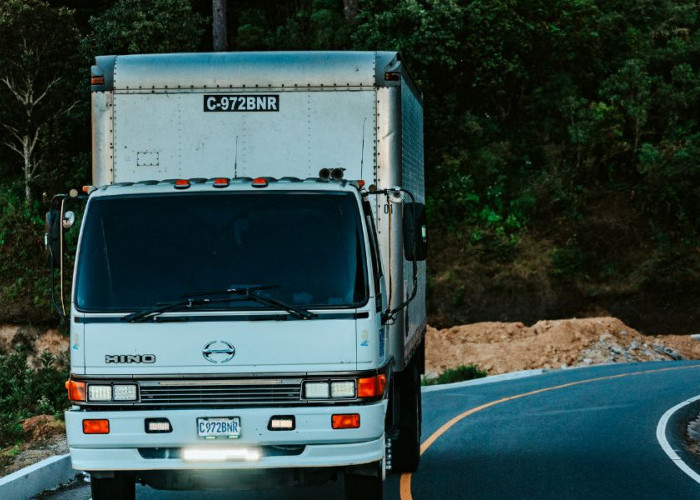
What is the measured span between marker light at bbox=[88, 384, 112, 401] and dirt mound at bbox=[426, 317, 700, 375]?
25.8 meters

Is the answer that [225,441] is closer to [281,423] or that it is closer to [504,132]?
[281,423]

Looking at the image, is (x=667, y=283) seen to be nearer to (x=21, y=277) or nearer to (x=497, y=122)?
(x=497, y=122)

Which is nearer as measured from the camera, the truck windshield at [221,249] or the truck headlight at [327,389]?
the truck headlight at [327,389]

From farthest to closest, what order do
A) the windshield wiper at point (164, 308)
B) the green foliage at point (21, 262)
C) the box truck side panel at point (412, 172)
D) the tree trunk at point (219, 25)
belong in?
the tree trunk at point (219, 25) → the green foliage at point (21, 262) → the box truck side panel at point (412, 172) → the windshield wiper at point (164, 308)

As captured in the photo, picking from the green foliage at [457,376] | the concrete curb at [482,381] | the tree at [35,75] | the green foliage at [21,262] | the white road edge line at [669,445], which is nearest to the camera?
the white road edge line at [669,445]

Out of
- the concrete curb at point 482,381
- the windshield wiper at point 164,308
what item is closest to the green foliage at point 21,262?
the concrete curb at point 482,381

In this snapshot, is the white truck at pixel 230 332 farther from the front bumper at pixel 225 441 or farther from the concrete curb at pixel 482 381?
the concrete curb at pixel 482 381

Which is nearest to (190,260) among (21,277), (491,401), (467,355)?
(491,401)

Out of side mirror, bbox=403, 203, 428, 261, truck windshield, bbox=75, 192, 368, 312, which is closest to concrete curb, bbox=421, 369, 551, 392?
side mirror, bbox=403, 203, 428, 261

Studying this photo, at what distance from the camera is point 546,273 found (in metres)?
40.8

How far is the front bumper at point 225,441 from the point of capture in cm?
816

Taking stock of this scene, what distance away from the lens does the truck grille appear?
26.9 feet

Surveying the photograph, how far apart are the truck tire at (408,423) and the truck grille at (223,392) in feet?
10.4

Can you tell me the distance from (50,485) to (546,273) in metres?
31.4
